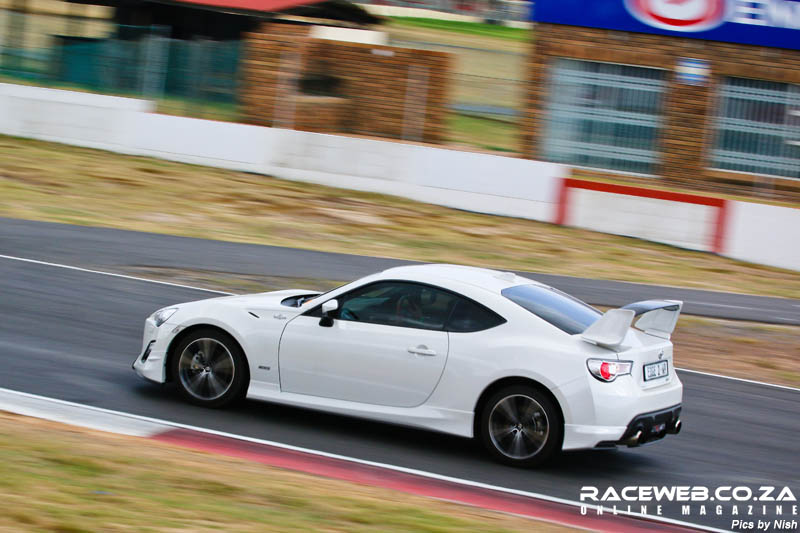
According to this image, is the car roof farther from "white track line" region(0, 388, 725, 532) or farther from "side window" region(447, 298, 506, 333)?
"white track line" region(0, 388, 725, 532)

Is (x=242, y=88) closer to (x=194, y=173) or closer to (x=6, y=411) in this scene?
(x=194, y=173)

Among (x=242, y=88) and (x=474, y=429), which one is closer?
(x=474, y=429)

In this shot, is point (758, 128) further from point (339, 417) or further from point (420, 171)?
point (339, 417)

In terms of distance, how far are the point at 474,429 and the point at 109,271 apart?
7841mm

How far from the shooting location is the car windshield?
7.56 meters

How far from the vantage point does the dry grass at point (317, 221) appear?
1805 cm

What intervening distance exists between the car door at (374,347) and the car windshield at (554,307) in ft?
1.87

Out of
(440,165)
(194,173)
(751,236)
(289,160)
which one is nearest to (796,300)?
(751,236)

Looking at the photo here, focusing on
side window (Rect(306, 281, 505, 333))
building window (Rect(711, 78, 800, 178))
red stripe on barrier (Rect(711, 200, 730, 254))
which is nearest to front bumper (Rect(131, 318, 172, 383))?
side window (Rect(306, 281, 505, 333))

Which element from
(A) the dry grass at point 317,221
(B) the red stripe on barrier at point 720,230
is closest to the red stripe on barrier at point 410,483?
(A) the dry grass at point 317,221

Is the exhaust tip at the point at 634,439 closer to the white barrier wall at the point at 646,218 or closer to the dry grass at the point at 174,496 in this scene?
the dry grass at the point at 174,496

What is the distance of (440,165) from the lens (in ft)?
72.0

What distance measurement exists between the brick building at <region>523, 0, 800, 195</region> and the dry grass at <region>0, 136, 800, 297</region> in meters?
4.62

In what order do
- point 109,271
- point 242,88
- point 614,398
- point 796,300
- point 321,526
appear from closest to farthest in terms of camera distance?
point 321,526 → point 614,398 → point 109,271 → point 796,300 → point 242,88
